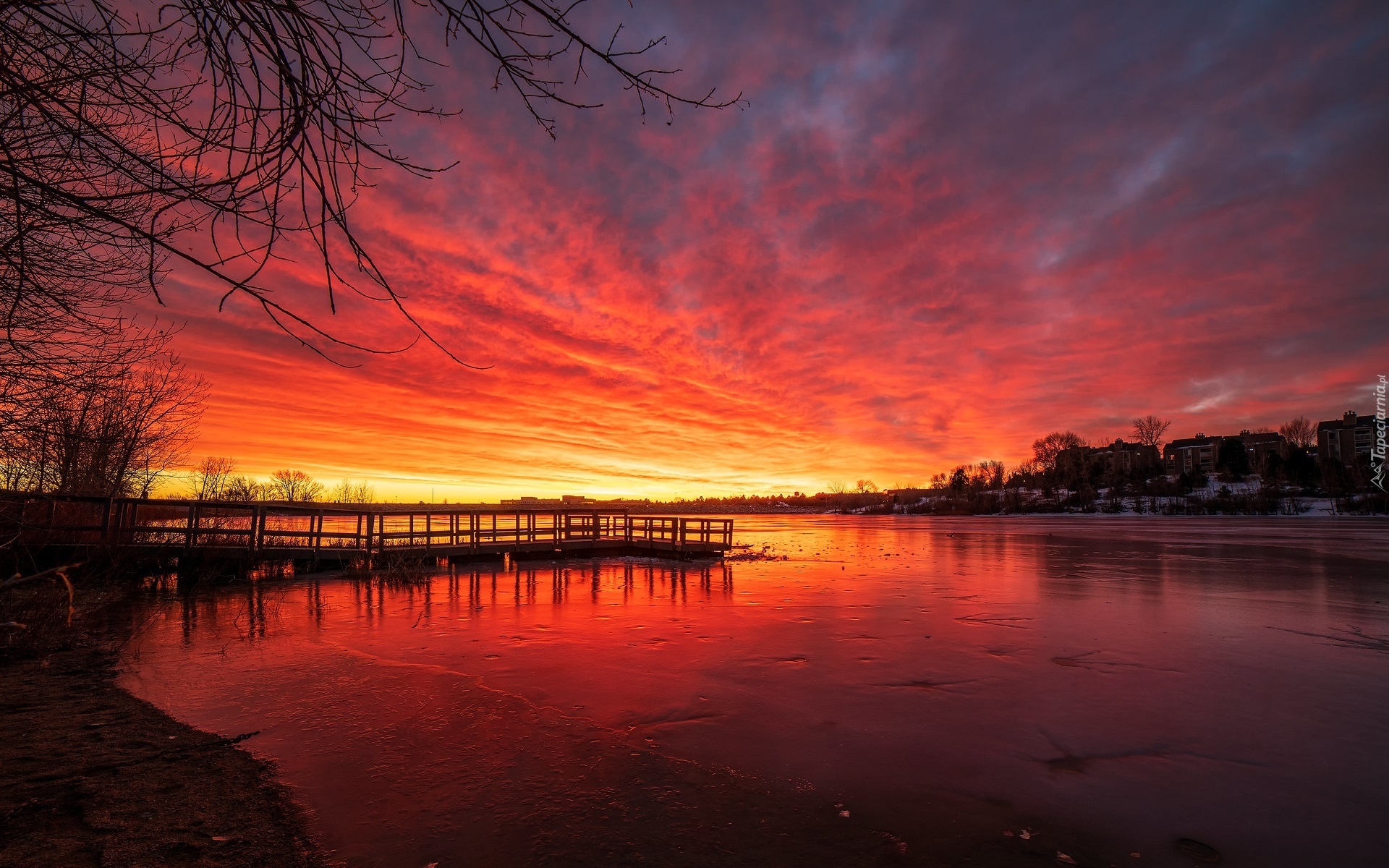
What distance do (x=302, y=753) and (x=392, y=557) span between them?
17.5 m

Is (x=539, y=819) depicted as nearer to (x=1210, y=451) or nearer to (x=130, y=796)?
(x=130, y=796)

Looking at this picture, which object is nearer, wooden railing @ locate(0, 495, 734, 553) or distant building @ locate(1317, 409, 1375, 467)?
wooden railing @ locate(0, 495, 734, 553)

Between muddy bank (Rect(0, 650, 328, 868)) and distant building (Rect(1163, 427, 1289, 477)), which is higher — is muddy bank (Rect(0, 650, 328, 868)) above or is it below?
below

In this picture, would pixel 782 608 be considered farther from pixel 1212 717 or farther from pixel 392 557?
pixel 392 557

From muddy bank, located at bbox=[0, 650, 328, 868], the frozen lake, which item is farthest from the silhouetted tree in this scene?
muddy bank, located at bbox=[0, 650, 328, 868]

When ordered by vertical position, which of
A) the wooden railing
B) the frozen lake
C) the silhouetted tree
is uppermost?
the silhouetted tree


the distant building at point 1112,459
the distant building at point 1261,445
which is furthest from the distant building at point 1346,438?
the distant building at point 1112,459

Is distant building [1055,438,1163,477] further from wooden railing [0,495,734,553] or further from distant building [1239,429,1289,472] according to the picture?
wooden railing [0,495,734,553]

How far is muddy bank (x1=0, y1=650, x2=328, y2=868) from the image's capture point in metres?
3.87

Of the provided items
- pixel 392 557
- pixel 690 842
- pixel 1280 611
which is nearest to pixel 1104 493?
pixel 1280 611

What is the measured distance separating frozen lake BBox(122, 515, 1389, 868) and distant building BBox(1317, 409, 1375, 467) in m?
107

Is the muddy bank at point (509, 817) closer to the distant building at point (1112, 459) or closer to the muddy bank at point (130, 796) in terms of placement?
the muddy bank at point (130, 796)

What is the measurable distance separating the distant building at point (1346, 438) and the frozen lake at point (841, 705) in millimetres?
107095

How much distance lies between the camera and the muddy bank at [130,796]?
3.87 m
